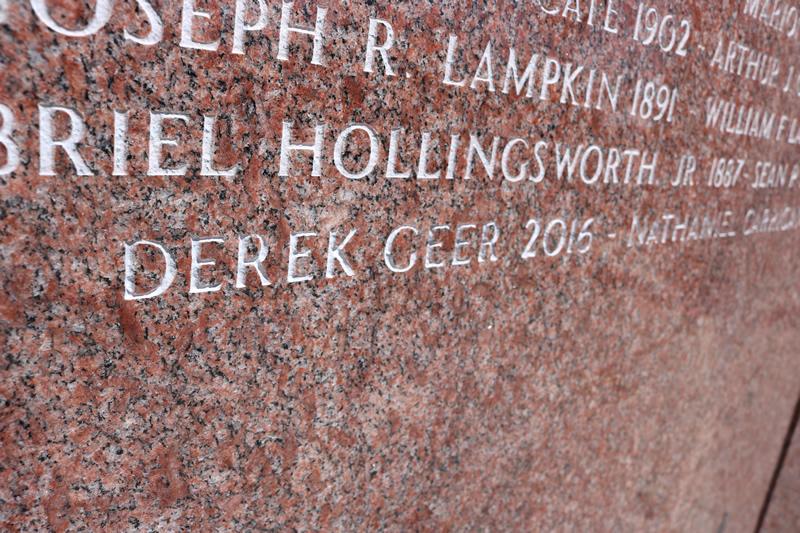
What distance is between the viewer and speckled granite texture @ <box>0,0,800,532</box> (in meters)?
1.17

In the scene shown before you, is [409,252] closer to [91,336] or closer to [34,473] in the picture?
[91,336]

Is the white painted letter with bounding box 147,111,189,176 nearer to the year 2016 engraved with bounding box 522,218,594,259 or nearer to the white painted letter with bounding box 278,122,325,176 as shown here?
the white painted letter with bounding box 278,122,325,176

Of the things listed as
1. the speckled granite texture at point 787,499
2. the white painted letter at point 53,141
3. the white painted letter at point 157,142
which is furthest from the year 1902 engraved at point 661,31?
the speckled granite texture at point 787,499

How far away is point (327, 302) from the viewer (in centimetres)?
158

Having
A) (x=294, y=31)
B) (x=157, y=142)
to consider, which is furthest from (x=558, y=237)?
(x=157, y=142)

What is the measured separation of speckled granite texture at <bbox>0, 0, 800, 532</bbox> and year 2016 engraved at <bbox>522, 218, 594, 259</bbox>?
0.04 m

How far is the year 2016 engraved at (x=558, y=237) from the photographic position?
6.75ft

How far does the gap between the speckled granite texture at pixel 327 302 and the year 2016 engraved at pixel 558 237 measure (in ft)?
0.15

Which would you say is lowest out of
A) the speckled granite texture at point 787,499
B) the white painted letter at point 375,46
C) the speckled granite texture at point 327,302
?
the speckled granite texture at point 787,499

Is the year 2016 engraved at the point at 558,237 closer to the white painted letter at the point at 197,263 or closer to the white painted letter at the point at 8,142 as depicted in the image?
the white painted letter at the point at 197,263

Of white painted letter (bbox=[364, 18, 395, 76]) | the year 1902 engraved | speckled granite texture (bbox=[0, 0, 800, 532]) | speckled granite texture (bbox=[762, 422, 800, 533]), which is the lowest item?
speckled granite texture (bbox=[762, 422, 800, 533])

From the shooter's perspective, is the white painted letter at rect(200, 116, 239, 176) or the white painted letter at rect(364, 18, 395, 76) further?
the white painted letter at rect(364, 18, 395, 76)

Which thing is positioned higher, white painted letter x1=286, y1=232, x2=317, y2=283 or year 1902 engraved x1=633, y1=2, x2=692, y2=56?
year 1902 engraved x1=633, y1=2, x2=692, y2=56

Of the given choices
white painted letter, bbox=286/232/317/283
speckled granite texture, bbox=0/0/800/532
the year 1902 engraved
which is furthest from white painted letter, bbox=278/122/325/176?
the year 1902 engraved
